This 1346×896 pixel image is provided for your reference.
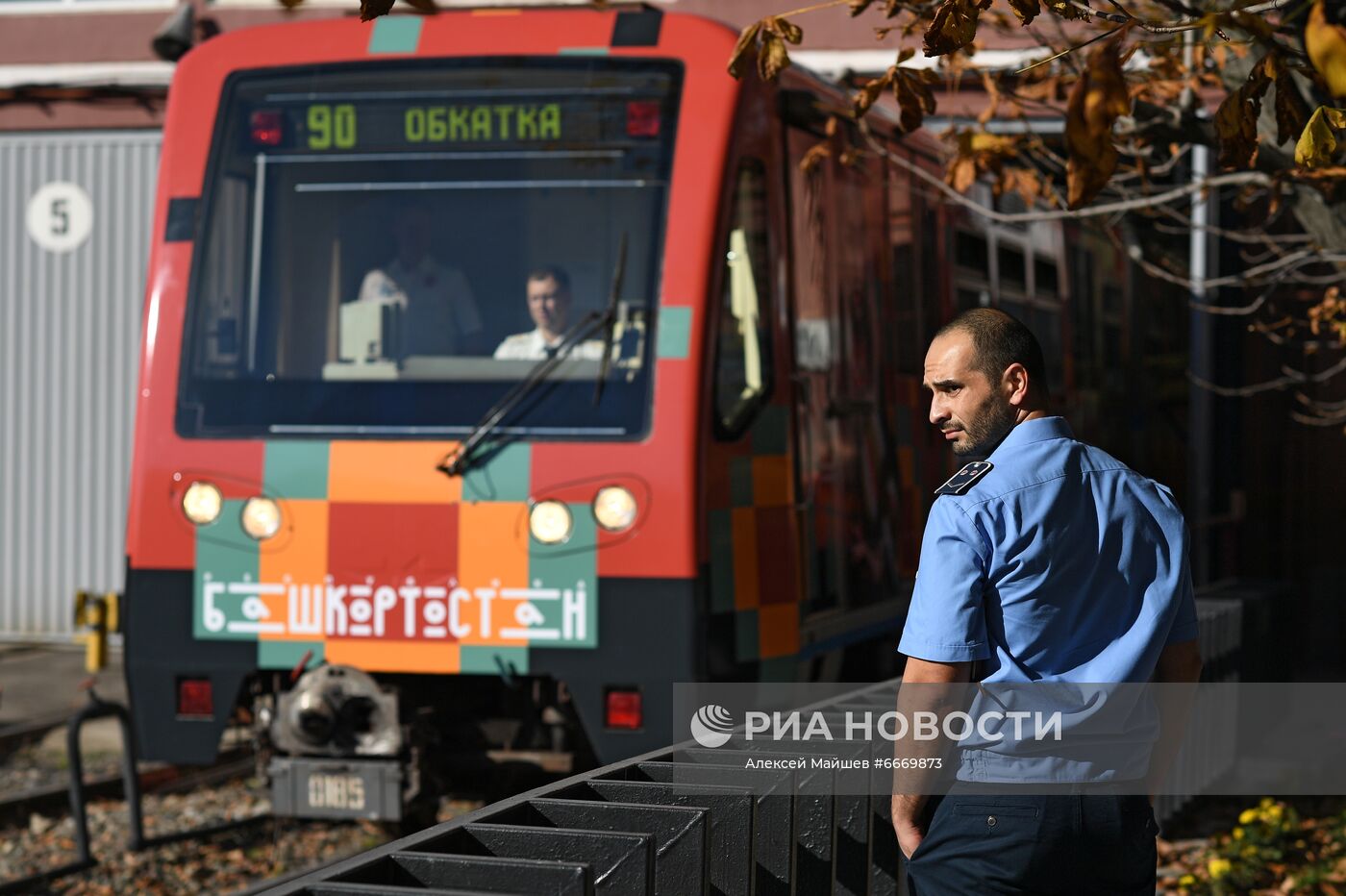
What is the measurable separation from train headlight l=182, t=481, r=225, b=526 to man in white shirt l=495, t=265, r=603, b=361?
1.16 meters

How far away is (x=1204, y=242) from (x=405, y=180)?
821 centimetres

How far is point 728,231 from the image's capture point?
6.65m

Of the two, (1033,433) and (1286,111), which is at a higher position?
(1286,111)

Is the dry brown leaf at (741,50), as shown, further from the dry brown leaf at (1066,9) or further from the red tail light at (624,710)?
the red tail light at (624,710)

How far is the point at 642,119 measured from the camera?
6730 millimetres

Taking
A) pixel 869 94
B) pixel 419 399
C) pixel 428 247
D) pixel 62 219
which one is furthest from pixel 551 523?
pixel 62 219

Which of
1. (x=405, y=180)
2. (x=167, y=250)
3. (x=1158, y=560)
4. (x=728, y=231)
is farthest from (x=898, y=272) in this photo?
(x=1158, y=560)

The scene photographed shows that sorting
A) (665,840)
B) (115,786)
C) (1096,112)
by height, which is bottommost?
(115,786)

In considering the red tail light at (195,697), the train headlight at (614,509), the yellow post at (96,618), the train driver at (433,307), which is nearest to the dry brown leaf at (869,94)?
the train headlight at (614,509)

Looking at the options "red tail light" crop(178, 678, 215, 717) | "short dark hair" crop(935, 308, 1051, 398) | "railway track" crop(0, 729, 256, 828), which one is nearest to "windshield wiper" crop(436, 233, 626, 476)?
"red tail light" crop(178, 678, 215, 717)

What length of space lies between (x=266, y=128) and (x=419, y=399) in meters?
1.24

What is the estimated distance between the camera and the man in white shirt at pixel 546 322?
6.61m

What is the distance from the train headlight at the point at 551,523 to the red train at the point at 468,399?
0.01 m

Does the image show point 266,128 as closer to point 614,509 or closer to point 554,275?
point 554,275
